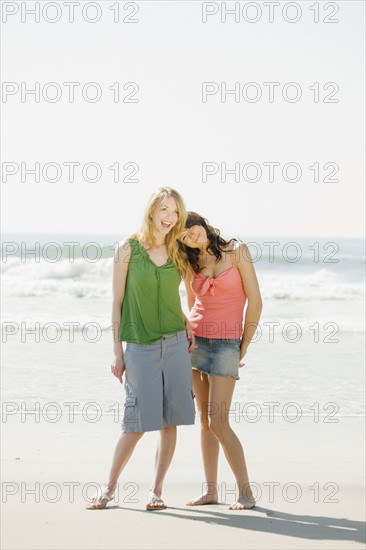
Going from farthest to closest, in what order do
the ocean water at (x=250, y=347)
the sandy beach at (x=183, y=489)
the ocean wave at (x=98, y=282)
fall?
the ocean wave at (x=98, y=282), the ocean water at (x=250, y=347), the sandy beach at (x=183, y=489)

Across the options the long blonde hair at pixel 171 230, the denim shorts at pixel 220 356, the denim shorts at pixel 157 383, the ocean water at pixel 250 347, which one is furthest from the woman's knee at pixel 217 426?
the ocean water at pixel 250 347

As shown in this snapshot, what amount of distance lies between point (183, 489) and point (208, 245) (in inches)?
56.1

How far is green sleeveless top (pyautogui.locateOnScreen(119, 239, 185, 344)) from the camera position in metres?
4.59

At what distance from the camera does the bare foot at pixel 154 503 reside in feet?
15.4

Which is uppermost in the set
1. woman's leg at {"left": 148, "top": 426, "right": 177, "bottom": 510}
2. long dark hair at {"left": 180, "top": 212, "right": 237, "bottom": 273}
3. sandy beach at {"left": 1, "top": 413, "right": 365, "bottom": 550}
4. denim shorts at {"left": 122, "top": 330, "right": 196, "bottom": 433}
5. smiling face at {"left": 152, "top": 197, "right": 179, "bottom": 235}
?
smiling face at {"left": 152, "top": 197, "right": 179, "bottom": 235}

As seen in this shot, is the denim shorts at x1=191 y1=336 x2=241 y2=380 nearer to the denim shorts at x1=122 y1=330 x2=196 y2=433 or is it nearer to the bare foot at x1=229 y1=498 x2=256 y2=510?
the denim shorts at x1=122 y1=330 x2=196 y2=433

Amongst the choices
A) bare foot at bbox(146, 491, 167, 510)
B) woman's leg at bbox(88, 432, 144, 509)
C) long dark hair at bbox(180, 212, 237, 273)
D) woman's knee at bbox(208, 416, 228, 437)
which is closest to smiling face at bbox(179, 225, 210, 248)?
long dark hair at bbox(180, 212, 237, 273)

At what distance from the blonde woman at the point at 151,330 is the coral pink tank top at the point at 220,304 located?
14cm

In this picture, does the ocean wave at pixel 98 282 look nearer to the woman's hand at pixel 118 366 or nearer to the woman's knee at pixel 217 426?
the woman's knee at pixel 217 426

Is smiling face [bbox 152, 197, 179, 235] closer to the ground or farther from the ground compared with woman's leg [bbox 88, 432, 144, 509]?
farther from the ground

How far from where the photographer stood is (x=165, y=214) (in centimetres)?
458

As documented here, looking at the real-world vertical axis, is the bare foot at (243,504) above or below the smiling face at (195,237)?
below

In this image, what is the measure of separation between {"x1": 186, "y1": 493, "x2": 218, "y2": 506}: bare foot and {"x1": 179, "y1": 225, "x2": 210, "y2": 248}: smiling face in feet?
4.27

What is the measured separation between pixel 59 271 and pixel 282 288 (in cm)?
608
